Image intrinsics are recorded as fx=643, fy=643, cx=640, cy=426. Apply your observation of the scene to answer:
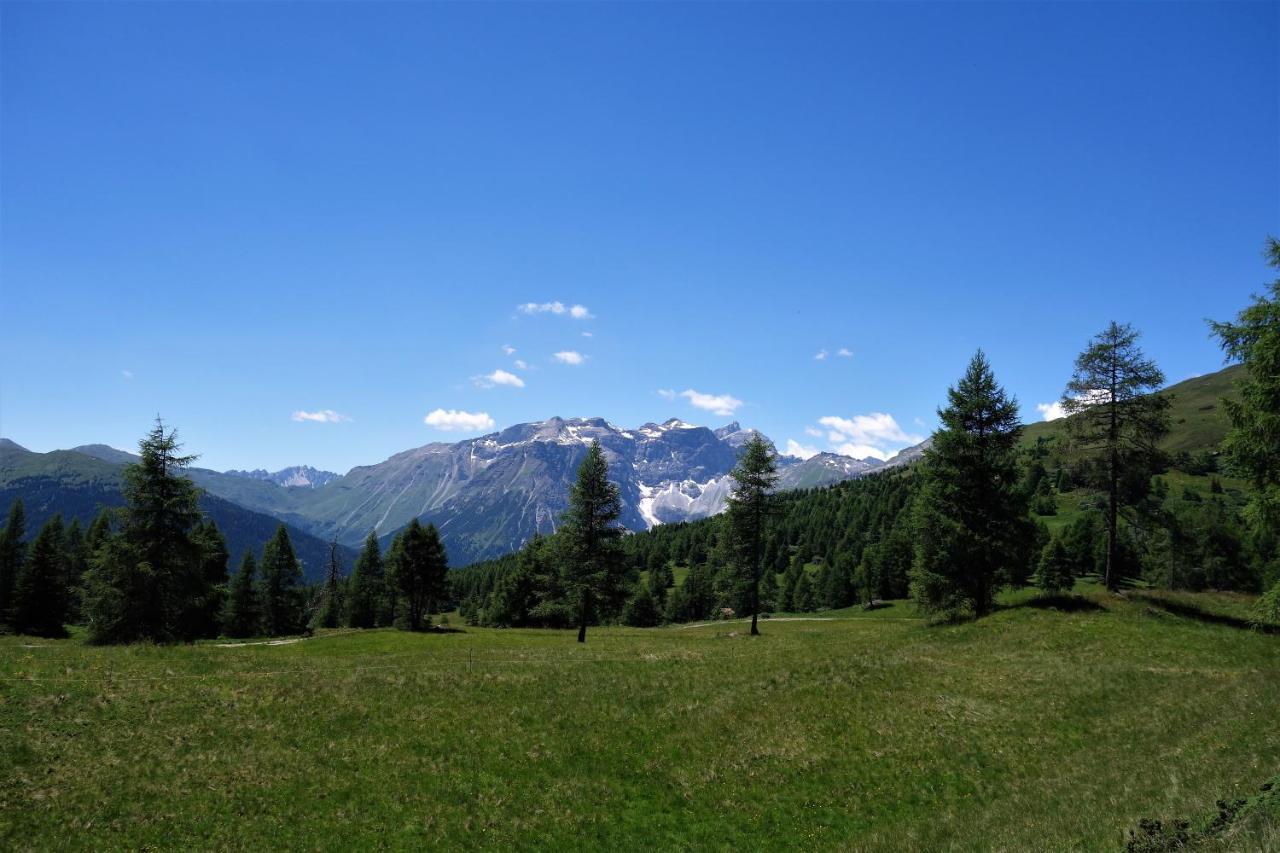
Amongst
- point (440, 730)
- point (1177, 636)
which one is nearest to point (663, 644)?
point (440, 730)

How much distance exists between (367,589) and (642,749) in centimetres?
9023

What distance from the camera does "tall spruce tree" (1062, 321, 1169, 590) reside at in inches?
1399

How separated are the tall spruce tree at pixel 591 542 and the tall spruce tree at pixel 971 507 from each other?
21.7m

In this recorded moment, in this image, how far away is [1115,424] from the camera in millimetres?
36188

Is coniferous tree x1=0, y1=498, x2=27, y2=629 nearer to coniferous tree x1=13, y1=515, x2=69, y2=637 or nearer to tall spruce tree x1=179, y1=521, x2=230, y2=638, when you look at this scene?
coniferous tree x1=13, y1=515, x2=69, y2=637

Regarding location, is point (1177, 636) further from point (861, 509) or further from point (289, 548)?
point (861, 509)

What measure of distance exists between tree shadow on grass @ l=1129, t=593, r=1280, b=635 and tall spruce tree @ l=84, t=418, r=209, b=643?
5813 cm

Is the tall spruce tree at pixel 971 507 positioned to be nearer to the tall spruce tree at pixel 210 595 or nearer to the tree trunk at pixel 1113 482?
the tree trunk at pixel 1113 482

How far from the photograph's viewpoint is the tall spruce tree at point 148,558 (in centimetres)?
4084

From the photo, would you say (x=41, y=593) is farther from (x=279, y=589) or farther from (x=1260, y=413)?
(x=1260, y=413)

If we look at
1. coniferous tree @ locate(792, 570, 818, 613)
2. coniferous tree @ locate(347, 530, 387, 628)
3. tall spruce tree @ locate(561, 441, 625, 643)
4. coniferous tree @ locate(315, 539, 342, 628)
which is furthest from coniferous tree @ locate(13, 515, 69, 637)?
coniferous tree @ locate(792, 570, 818, 613)

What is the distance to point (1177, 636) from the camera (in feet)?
97.6

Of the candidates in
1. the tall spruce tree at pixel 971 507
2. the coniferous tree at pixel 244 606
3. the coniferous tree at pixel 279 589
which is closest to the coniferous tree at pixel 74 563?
the coniferous tree at pixel 244 606

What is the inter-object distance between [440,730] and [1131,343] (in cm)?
3989
